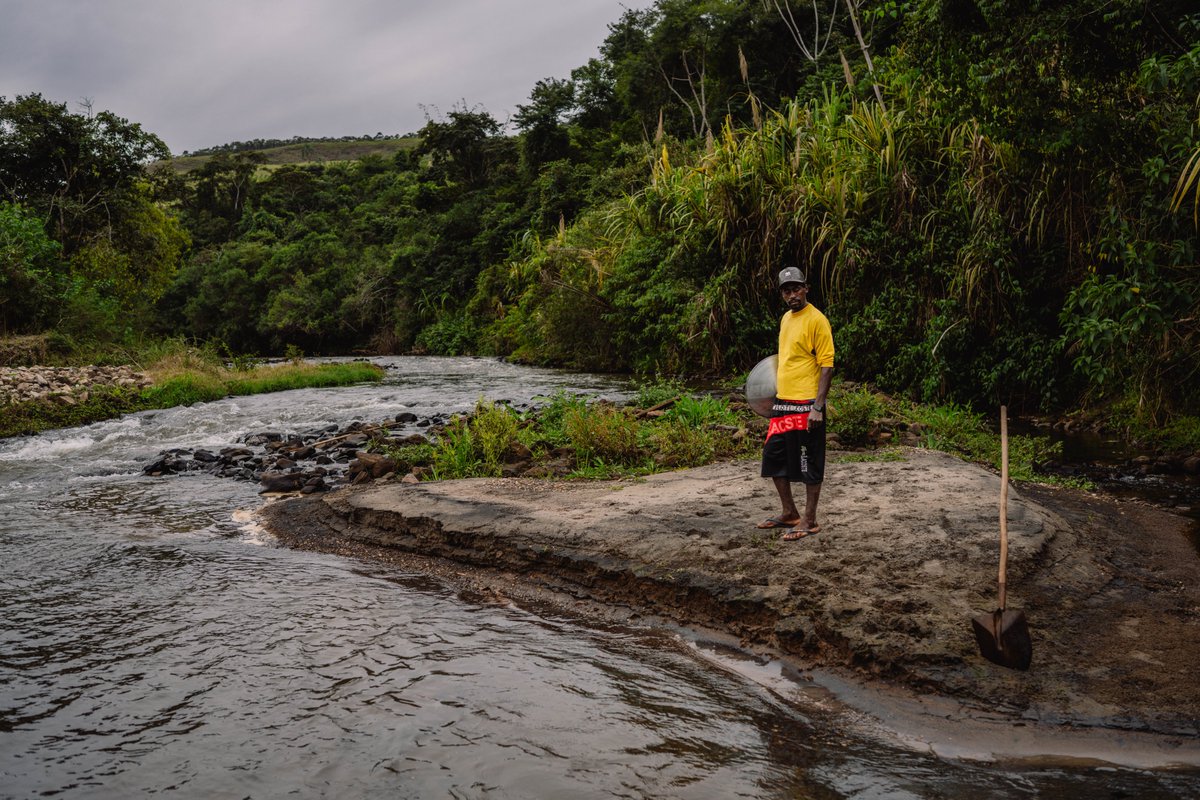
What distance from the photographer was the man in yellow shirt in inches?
186

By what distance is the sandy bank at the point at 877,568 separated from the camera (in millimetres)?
3338

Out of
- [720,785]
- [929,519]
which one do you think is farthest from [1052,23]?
[720,785]

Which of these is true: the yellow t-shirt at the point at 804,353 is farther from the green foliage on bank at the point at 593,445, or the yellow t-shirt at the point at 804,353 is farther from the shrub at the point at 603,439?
the shrub at the point at 603,439

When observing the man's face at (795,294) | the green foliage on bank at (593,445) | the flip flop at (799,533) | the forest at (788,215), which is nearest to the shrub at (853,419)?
the green foliage on bank at (593,445)

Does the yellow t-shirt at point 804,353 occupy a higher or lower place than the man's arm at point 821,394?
higher

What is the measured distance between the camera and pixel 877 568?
14.1ft

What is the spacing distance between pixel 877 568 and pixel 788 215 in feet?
31.6

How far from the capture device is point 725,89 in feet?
84.2

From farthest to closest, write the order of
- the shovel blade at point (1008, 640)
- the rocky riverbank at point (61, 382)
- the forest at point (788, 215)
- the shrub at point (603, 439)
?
the rocky riverbank at point (61, 382)
the shrub at point (603, 439)
the forest at point (788, 215)
the shovel blade at point (1008, 640)

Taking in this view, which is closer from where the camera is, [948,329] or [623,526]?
[623,526]

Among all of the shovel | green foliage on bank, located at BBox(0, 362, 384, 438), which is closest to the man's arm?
the shovel

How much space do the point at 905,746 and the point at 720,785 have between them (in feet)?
2.60

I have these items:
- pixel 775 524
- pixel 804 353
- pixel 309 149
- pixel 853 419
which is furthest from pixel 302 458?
pixel 309 149

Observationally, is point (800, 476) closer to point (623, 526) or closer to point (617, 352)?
point (623, 526)
